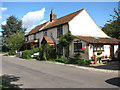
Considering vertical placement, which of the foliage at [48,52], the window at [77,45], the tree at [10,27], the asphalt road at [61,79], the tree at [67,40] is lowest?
the asphalt road at [61,79]

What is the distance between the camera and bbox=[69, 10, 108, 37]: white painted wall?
2142 cm

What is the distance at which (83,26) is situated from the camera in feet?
73.7

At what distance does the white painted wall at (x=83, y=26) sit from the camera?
2142 cm

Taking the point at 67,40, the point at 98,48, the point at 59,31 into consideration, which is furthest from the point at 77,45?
the point at 59,31

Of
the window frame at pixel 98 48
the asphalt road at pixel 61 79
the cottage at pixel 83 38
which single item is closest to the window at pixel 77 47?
the cottage at pixel 83 38

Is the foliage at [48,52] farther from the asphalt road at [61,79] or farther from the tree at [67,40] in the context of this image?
the asphalt road at [61,79]

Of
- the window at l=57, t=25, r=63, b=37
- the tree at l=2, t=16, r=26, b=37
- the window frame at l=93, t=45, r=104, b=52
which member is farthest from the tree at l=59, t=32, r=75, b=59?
the tree at l=2, t=16, r=26, b=37

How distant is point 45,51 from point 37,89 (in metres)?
15.6

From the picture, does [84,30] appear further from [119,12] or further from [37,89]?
[37,89]

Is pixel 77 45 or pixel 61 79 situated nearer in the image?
pixel 61 79

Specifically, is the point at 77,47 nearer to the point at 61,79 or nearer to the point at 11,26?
the point at 61,79

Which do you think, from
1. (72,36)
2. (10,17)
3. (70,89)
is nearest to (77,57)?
(72,36)

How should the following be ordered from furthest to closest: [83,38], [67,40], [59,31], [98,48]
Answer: [59,31]
[67,40]
[83,38]
[98,48]

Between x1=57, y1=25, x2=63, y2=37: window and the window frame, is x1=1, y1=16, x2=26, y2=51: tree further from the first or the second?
the window frame
